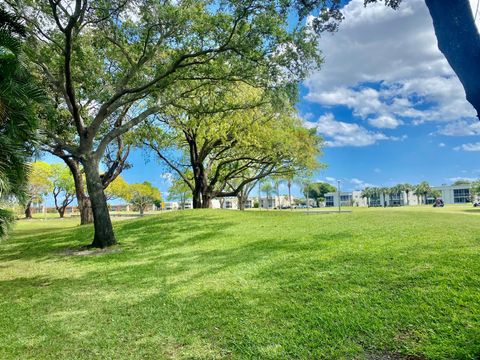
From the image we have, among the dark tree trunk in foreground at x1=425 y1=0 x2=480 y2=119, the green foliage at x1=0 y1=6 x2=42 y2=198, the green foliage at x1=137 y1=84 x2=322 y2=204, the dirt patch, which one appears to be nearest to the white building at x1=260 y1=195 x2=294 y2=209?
the green foliage at x1=137 y1=84 x2=322 y2=204

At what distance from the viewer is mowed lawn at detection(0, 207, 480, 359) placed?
3.71m

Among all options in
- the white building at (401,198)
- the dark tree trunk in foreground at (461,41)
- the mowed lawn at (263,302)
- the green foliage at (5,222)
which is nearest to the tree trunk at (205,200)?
the mowed lawn at (263,302)

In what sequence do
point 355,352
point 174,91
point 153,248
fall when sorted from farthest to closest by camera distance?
point 174,91
point 153,248
point 355,352

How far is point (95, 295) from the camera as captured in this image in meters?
6.24

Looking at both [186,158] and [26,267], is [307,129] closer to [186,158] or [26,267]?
[186,158]

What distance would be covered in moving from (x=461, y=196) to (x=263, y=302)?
356 ft

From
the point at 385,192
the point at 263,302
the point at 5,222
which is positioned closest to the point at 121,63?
the point at 5,222

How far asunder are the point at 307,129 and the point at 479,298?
2268 centimetres

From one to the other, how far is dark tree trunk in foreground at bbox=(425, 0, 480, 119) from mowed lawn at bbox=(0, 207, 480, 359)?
2526mm

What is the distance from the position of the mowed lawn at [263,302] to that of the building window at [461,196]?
101 metres

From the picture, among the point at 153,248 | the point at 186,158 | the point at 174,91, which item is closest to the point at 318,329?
the point at 153,248

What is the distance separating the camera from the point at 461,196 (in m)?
94.3

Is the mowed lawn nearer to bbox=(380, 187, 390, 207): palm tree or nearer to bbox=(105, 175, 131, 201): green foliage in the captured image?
bbox=(105, 175, 131, 201): green foliage

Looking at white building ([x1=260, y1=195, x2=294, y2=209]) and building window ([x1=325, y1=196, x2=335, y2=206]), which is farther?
white building ([x1=260, y1=195, x2=294, y2=209])
